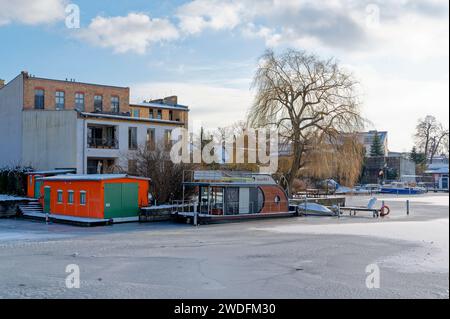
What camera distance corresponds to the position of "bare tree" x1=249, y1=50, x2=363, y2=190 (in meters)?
40.9

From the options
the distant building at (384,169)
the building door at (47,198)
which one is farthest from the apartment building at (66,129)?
the distant building at (384,169)

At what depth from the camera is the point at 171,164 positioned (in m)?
39.2

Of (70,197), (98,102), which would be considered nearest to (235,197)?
(70,197)

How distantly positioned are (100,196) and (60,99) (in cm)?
2619

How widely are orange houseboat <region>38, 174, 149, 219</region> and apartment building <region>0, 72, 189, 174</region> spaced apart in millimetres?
8505

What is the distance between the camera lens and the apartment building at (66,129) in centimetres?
4434

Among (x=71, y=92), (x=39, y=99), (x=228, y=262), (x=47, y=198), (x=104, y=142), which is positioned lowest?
(x=228, y=262)

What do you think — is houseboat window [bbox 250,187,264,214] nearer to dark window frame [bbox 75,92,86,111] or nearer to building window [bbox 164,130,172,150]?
building window [bbox 164,130,172,150]

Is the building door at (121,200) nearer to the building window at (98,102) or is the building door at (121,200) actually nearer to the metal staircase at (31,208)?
the metal staircase at (31,208)

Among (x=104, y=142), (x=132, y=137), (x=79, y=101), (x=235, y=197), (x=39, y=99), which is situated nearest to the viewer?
(x=235, y=197)

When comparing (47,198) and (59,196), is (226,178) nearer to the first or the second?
(59,196)

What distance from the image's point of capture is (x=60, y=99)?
175ft
